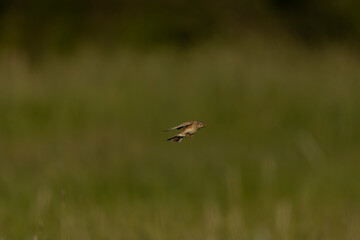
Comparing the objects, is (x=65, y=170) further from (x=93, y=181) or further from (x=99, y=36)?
(x=99, y=36)

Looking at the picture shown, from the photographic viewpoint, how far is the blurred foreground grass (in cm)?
337

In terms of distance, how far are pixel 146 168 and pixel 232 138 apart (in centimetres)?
161

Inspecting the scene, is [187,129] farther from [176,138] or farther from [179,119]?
[179,119]

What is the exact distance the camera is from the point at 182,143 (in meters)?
5.89

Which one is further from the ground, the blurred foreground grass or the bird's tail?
the bird's tail

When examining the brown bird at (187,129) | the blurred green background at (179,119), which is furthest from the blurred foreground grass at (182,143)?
the brown bird at (187,129)

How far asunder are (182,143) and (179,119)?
0.23m

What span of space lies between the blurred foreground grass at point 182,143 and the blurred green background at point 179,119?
0.05 ft

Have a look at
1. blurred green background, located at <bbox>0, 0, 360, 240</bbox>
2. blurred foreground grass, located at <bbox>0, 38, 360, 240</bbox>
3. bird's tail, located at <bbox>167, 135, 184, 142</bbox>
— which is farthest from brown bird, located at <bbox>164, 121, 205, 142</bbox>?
blurred foreground grass, located at <bbox>0, 38, 360, 240</bbox>

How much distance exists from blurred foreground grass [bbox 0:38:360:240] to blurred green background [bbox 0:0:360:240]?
16 millimetres

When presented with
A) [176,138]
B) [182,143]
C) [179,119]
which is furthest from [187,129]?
[179,119]

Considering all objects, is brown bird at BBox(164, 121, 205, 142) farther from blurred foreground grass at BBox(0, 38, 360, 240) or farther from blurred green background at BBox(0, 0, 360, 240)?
blurred foreground grass at BBox(0, 38, 360, 240)

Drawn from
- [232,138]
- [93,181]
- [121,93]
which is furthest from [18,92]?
[93,181]

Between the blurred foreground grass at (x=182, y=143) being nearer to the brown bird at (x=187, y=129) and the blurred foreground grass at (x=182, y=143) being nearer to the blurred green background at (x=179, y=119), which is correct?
the blurred green background at (x=179, y=119)
